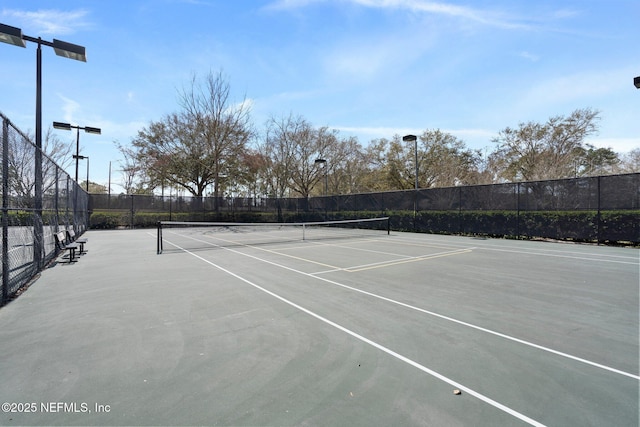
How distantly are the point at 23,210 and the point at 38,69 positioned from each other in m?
5.46

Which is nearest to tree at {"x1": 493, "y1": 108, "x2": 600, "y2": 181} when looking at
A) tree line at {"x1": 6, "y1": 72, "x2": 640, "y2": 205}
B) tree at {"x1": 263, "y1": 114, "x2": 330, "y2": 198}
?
tree line at {"x1": 6, "y1": 72, "x2": 640, "y2": 205}

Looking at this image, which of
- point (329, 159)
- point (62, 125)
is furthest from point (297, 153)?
point (62, 125)

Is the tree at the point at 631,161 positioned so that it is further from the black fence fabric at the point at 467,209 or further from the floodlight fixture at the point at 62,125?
the floodlight fixture at the point at 62,125

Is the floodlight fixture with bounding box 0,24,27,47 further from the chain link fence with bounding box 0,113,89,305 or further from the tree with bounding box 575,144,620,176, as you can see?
the tree with bounding box 575,144,620,176

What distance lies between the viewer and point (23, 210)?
19.6 ft

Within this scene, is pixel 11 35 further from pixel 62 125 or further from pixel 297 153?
pixel 297 153

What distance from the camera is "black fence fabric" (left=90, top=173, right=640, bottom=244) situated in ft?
44.1

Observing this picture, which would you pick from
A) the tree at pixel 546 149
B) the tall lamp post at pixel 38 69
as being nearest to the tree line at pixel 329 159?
the tree at pixel 546 149

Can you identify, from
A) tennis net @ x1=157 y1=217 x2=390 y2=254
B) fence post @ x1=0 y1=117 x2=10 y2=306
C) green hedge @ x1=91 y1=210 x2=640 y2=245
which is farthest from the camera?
tennis net @ x1=157 y1=217 x2=390 y2=254

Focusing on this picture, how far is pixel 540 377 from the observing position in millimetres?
2877

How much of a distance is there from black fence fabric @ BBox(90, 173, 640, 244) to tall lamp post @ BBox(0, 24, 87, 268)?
1863 centimetres

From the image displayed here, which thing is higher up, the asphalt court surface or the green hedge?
the green hedge

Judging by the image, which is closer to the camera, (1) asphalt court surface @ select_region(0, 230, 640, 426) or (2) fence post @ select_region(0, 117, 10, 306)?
(1) asphalt court surface @ select_region(0, 230, 640, 426)

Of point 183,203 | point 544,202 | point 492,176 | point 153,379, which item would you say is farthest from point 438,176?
point 153,379
